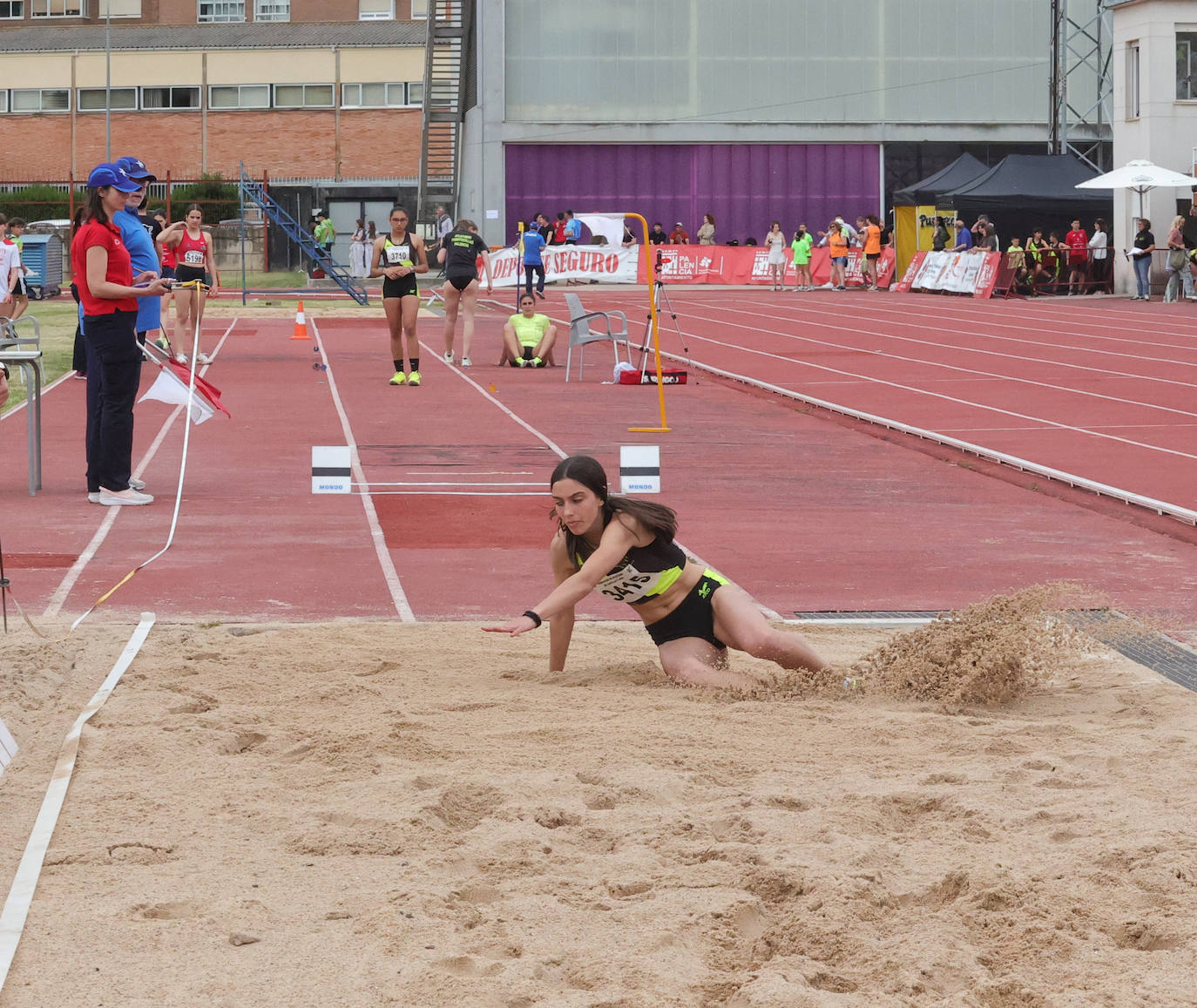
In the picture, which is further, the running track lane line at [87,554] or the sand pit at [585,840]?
the running track lane line at [87,554]

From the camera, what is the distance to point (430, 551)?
9.05 metres

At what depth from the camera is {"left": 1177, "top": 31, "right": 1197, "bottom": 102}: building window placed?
34938 millimetres

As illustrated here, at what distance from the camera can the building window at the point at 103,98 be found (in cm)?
6762

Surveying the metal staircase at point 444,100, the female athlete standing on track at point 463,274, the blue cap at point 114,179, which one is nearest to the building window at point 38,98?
the metal staircase at point 444,100

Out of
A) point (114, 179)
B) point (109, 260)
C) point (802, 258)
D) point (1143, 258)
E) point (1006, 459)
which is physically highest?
point (802, 258)

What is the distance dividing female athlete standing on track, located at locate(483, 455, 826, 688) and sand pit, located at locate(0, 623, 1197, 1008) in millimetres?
194

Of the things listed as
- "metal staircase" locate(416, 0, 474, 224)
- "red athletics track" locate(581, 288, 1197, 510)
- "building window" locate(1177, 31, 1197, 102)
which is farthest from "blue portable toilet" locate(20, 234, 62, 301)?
"building window" locate(1177, 31, 1197, 102)

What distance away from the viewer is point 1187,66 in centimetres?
3503

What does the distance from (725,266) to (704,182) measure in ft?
19.6

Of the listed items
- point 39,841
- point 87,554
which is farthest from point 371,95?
point 39,841

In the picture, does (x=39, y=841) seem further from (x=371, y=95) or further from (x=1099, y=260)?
(x=371, y=95)

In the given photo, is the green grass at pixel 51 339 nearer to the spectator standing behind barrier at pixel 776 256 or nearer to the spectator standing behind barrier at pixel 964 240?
the spectator standing behind barrier at pixel 776 256

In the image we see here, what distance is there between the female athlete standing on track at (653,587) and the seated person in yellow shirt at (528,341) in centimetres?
1401

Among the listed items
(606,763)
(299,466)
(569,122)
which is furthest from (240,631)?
(569,122)
